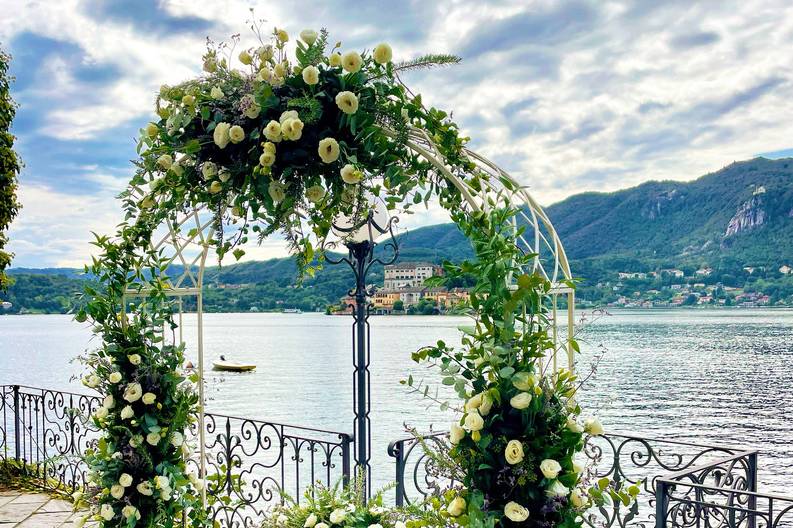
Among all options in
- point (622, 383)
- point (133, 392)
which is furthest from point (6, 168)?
point (622, 383)

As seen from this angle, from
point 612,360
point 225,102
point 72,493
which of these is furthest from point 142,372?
point 612,360

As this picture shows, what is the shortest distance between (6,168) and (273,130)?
5.39 metres

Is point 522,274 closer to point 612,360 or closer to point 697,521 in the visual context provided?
point 697,521

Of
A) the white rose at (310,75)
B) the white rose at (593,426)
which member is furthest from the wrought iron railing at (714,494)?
the white rose at (310,75)

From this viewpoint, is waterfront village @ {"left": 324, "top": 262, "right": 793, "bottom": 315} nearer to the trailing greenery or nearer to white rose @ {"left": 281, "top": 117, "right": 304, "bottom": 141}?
the trailing greenery

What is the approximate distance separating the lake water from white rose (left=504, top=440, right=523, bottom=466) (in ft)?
23.0

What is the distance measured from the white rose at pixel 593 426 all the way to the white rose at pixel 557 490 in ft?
0.69

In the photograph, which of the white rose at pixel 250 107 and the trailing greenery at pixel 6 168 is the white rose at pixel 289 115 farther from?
the trailing greenery at pixel 6 168

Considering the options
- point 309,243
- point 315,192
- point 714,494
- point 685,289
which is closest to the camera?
point 315,192

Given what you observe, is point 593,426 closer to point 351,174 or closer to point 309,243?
point 351,174

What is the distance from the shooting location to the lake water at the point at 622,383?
80.5 feet

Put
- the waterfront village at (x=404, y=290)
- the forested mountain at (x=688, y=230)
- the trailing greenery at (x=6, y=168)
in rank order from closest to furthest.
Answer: the waterfront village at (x=404, y=290), the trailing greenery at (x=6, y=168), the forested mountain at (x=688, y=230)

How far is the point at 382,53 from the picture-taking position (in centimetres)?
248

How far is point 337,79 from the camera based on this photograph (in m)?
2.51
